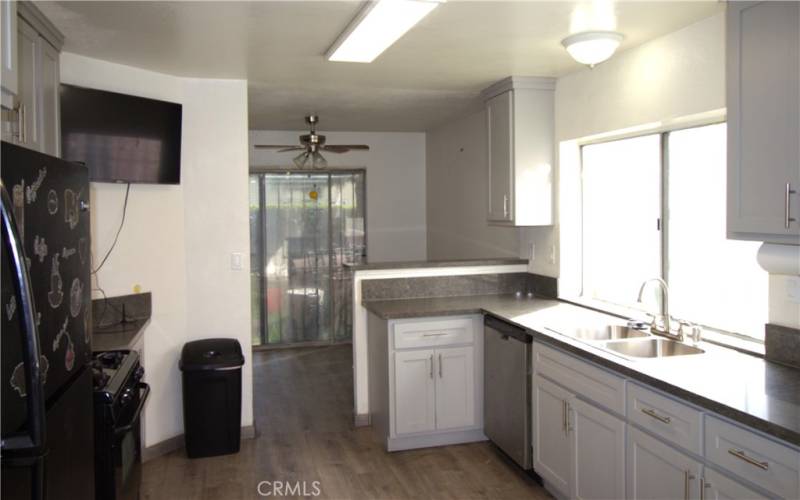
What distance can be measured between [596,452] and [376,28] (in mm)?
2145

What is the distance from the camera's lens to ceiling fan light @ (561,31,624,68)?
125 inches

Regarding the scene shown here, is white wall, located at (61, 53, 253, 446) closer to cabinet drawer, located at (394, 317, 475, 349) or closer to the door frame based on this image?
cabinet drawer, located at (394, 317, 475, 349)

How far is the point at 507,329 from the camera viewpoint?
3.76 metres

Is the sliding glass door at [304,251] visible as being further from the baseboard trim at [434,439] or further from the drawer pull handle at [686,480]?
the drawer pull handle at [686,480]

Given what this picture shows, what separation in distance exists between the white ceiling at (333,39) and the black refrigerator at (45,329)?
4.11ft

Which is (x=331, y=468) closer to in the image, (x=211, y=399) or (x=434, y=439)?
(x=434, y=439)

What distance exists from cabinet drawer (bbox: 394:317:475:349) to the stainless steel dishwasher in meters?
0.12

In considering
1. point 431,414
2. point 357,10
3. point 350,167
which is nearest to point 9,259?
point 357,10

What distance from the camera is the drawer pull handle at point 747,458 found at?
1.98 metres

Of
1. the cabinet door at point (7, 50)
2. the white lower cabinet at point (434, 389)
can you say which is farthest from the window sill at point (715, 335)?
the cabinet door at point (7, 50)

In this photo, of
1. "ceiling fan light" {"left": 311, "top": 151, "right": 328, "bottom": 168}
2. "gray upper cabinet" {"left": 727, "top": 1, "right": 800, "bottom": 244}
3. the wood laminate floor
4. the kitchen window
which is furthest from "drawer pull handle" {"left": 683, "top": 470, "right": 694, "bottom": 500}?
"ceiling fan light" {"left": 311, "top": 151, "right": 328, "bottom": 168}

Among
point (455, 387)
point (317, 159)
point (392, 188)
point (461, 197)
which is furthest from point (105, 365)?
point (392, 188)

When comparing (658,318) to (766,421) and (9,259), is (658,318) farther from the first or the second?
(9,259)

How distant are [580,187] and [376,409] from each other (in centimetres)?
200
